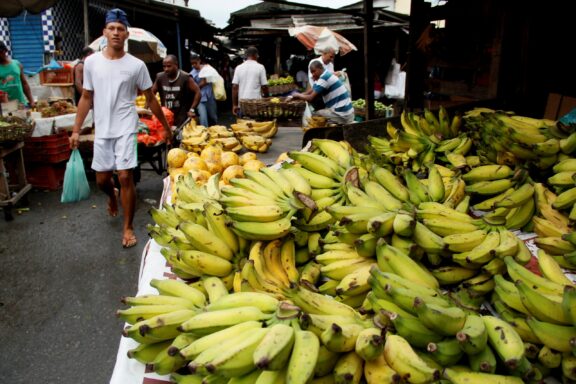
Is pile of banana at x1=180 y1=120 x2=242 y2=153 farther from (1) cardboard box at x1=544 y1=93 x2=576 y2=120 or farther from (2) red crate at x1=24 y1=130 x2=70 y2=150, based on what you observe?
(1) cardboard box at x1=544 y1=93 x2=576 y2=120

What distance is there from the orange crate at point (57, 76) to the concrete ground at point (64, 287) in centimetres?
448

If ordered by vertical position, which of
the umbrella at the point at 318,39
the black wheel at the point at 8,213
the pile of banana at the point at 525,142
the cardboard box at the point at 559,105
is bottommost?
the black wheel at the point at 8,213

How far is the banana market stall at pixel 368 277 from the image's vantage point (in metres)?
1.16

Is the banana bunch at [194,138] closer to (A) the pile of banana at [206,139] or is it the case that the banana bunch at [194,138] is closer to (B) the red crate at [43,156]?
(A) the pile of banana at [206,139]

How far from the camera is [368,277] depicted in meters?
1.47

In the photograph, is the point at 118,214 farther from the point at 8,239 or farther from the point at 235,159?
the point at 235,159

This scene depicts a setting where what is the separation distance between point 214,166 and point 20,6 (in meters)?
4.11

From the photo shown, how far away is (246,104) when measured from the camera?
6.64 m

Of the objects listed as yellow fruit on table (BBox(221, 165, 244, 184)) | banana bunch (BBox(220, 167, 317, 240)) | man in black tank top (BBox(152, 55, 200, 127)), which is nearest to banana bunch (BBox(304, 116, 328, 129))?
man in black tank top (BBox(152, 55, 200, 127))

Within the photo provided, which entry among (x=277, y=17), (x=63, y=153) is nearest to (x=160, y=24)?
(x=277, y=17)

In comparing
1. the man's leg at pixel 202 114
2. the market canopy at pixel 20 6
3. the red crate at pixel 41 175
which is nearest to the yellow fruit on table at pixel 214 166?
the market canopy at pixel 20 6

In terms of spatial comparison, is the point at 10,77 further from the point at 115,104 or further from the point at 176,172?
the point at 176,172

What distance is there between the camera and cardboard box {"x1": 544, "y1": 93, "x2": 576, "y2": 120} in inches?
144

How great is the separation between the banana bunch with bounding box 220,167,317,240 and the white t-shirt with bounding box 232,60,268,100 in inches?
255
